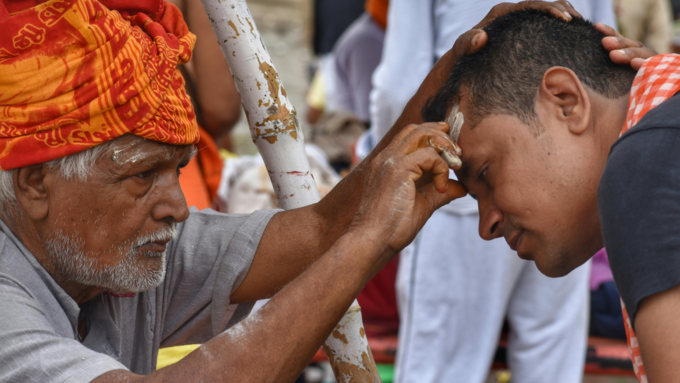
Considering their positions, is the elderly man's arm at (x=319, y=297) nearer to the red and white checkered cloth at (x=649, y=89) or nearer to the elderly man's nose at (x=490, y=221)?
the elderly man's nose at (x=490, y=221)

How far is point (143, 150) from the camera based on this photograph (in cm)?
163

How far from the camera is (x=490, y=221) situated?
1752mm

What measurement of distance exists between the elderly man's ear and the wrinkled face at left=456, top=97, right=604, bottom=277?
104cm

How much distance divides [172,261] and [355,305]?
0.53 meters

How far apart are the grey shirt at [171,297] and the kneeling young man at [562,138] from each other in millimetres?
648

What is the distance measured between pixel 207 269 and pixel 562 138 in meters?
1.01

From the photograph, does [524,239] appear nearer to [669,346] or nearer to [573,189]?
[573,189]

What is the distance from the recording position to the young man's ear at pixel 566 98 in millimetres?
1564

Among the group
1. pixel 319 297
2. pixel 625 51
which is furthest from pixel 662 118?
pixel 319 297

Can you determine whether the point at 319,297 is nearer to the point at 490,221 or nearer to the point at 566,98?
the point at 490,221

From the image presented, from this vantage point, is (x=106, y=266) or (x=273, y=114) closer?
(x=106, y=266)

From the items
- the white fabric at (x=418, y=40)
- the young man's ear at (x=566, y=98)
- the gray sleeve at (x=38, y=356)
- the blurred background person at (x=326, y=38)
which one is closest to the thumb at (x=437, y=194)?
the young man's ear at (x=566, y=98)

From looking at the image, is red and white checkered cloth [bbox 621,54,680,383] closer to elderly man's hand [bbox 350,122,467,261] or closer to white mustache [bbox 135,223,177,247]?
elderly man's hand [bbox 350,122,467,261]

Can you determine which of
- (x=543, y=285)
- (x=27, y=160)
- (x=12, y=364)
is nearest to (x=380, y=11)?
(x=543, y=285)
